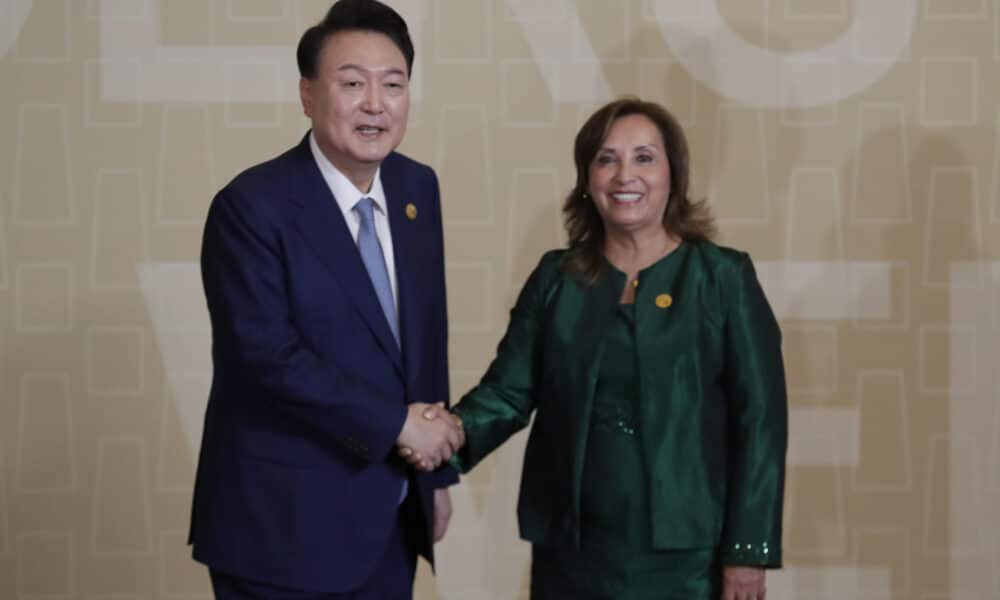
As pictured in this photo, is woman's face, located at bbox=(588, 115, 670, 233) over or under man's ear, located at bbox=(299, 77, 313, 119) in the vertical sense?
under

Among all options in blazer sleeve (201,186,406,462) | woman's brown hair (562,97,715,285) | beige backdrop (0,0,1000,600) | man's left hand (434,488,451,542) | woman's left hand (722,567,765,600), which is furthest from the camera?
beige backdrop (0,0,1000,600)

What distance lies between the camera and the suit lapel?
2.07 metres

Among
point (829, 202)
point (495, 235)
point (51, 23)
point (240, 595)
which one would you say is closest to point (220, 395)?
point (240, 595)

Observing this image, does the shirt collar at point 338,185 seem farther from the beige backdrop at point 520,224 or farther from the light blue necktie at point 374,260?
the beige backdrop at point 520,224

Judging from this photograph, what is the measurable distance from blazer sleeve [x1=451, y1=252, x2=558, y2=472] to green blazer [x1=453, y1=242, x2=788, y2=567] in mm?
71

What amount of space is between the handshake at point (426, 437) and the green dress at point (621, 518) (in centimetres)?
26

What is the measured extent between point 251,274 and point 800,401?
1.81m

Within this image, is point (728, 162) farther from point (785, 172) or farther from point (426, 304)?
point (426, 304)

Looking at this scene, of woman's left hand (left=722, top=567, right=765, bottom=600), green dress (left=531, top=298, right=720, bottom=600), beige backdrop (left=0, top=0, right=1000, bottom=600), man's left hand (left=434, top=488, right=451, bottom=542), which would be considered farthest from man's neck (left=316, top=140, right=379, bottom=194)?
beige backdrop (left=0, top=0, right=1000, bottom=600)

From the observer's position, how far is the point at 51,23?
129 inches

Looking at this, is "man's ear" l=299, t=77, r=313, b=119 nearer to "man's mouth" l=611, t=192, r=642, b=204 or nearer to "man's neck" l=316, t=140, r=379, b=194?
"man's neck" l=316, t=140, r=379, b=194

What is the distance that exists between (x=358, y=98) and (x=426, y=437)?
595 millimetres

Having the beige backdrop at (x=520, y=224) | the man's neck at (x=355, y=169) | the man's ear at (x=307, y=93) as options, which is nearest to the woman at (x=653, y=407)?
the man's neck at (x=355, y=169)

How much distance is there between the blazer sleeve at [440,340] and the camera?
2291 millimetres
